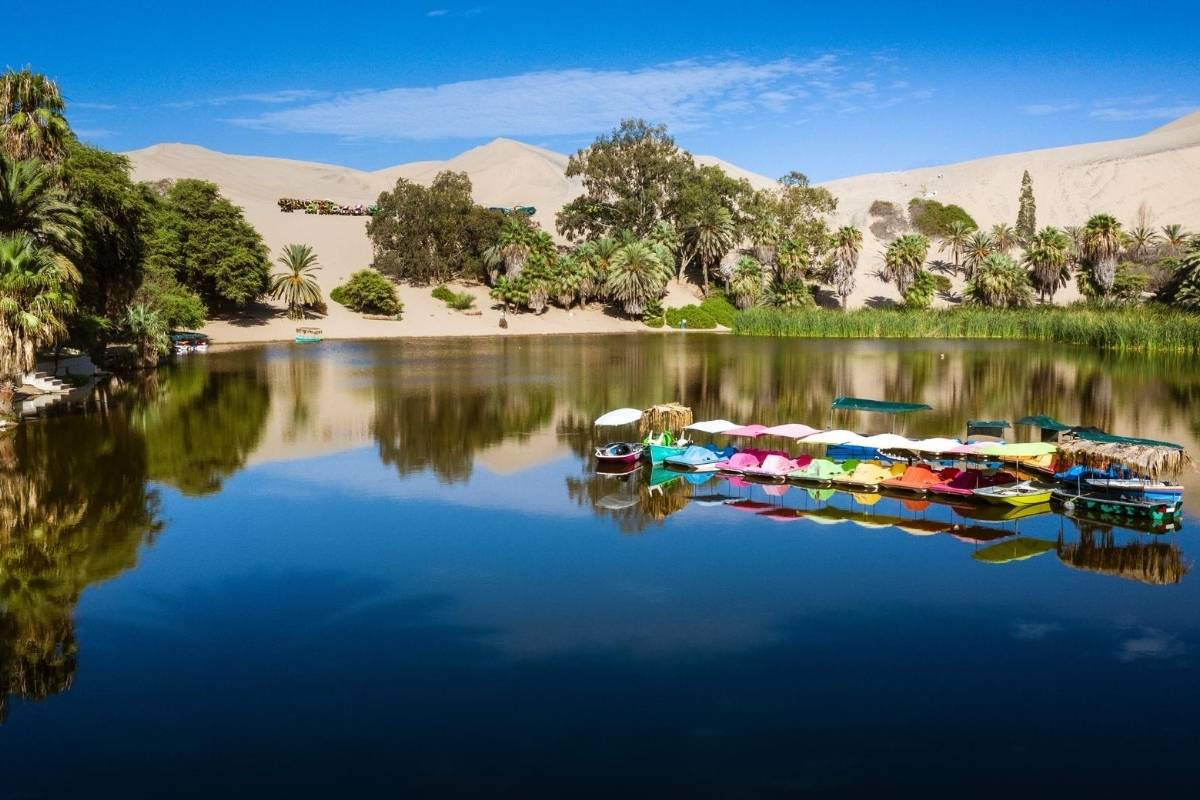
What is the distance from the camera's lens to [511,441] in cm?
3269

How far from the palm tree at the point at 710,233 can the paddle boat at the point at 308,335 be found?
40518mm

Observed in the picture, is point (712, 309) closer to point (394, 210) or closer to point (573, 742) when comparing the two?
point (394, 210)

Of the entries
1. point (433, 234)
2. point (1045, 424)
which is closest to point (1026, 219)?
point (433, 234)

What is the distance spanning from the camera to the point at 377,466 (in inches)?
1142

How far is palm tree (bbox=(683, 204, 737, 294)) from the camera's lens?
10119 centimetres

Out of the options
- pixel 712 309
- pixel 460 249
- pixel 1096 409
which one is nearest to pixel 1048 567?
pixel 1096 409

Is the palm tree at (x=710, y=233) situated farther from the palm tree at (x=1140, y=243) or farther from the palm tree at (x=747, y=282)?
the palm tree at (x=1140, y=243)

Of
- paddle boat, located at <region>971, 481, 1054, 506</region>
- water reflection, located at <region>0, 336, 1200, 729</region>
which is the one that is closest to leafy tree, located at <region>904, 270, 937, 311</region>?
water reflection, located at <region>0, 336, 1200, 729</region>

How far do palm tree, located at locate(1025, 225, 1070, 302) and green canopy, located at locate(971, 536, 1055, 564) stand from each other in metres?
75.7

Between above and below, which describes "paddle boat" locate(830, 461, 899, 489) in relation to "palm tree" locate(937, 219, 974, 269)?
below

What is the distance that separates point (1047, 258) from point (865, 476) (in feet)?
238

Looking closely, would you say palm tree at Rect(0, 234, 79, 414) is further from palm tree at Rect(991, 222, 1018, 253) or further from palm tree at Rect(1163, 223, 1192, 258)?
palm tree at Rect(1163, 223, 1192, 258)

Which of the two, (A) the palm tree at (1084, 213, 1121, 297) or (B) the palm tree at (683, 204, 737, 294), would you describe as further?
(B) the palm tree at (683, 204, 737, 294)

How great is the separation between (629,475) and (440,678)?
14466mm
